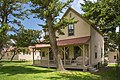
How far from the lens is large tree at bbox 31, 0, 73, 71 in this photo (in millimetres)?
23031

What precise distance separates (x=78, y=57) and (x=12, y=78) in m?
11.6

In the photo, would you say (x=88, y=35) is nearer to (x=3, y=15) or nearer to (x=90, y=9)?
(x=90, y=9)

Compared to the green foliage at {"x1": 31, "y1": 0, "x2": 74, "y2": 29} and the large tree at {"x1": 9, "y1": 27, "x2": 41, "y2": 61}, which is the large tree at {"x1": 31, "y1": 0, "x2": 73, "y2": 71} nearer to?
the green foliage at {"x1": 31, "y1": 0, "x2": 74, "y2": 29}

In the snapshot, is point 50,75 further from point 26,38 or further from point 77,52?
point 77,52

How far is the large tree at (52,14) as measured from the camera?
2303cm

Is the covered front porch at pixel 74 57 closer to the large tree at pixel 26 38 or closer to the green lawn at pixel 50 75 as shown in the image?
the green lawn at pixel 50 75

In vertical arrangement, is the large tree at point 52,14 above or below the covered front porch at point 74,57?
above

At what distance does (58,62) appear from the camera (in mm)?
24094

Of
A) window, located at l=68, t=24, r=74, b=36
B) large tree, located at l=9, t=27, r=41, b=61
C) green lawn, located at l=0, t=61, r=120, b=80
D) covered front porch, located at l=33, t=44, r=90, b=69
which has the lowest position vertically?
green lawn, located at l=0, t=61, r=120, b=80

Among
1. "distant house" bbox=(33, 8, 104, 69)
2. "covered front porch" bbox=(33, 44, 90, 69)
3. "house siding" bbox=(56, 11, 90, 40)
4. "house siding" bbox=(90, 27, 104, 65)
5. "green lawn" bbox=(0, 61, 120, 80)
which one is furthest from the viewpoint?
"house siding" bbox=(90, 27, 104, 65)

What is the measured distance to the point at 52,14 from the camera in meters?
23.8

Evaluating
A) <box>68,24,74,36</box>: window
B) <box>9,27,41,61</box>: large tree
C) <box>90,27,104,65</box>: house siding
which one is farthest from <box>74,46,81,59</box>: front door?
<box>9,27,41,61</box>: large tree

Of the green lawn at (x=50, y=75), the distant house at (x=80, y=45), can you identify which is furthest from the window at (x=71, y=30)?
the green lawn at (x=50, y=75)

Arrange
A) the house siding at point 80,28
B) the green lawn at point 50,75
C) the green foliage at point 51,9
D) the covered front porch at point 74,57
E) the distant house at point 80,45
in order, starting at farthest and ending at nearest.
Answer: the house siding at point 80,28 → the distant house at point 80,45 → the covered front porch at point 74,57 → the green foliage at point 51,9 → the green lawn at point 50,75
